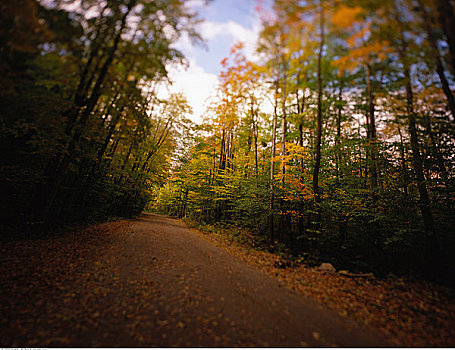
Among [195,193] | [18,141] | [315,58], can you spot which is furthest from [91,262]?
[315,58]

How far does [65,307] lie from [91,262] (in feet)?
8.11

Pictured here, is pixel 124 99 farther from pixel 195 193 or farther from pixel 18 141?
pixel 195 193

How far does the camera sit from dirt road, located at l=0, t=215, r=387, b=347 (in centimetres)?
312

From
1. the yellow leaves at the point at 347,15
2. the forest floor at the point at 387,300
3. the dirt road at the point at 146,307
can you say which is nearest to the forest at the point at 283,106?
the yellow leaves at the point at 347,15

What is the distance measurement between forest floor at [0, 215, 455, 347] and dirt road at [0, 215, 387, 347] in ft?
0.07

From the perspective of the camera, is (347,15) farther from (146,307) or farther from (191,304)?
(146,307)

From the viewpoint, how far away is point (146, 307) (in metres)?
3.90

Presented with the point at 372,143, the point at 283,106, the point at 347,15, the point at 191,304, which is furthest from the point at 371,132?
the point at 191,304

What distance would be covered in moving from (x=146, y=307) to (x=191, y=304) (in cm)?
95

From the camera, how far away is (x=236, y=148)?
20.6 metres

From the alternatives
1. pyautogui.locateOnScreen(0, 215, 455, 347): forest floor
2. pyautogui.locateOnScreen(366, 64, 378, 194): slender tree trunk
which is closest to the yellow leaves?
pyautogui.locateOnScreen(366, 64, 378, 194): slender tree trunk

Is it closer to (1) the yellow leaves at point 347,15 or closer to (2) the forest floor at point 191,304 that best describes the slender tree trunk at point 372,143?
(2) the forest floor at point 191,304

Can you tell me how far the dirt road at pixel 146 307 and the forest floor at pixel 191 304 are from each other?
0.02 m

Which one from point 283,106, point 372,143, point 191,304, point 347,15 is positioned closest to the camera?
point 191,304
